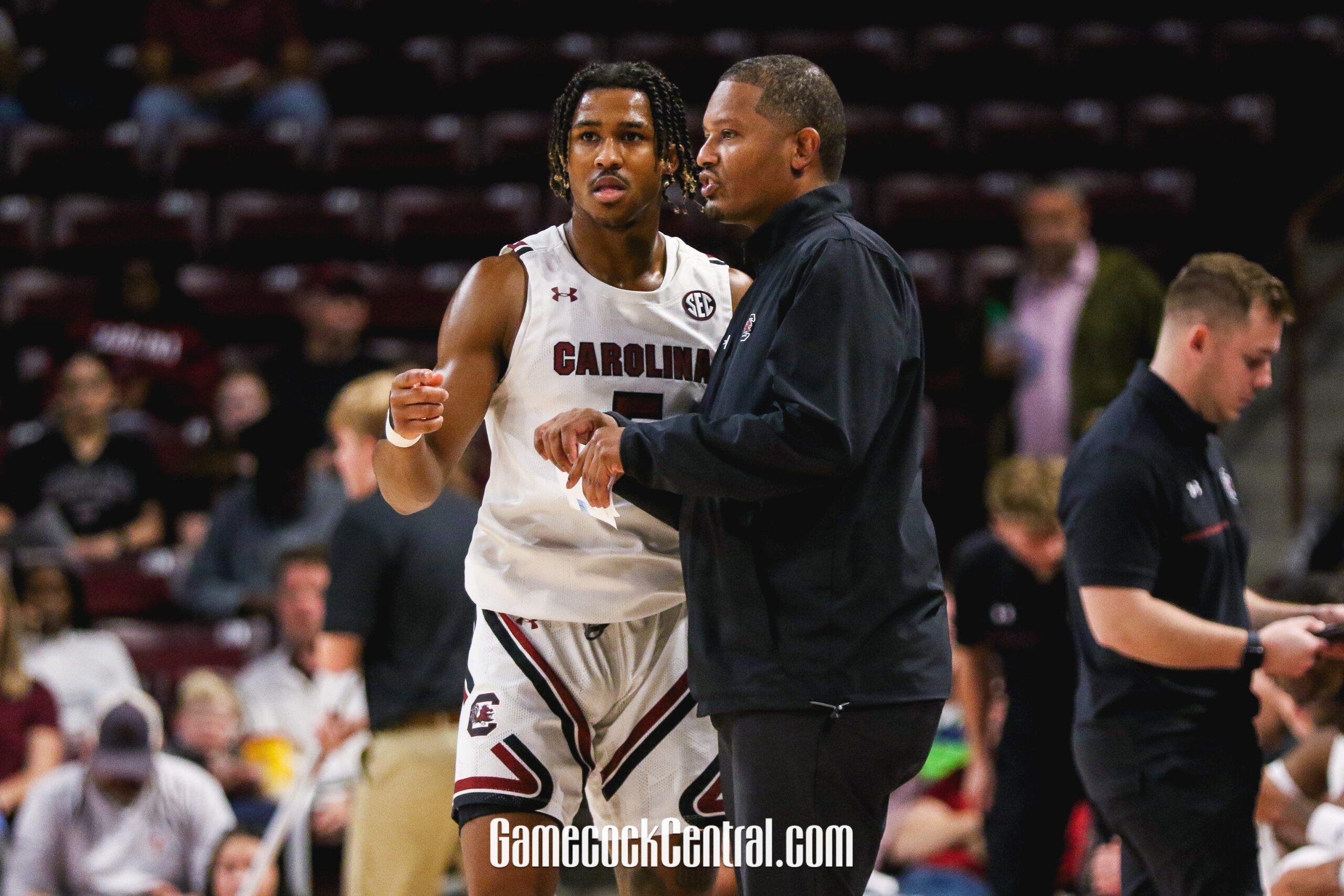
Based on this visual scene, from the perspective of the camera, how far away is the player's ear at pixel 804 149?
2816mm

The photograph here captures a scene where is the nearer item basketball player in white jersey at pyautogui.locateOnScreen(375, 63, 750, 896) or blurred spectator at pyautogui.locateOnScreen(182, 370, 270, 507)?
basketball player in white jersey at pyautogui.locateOnScreen(375, 63, 750, 896)

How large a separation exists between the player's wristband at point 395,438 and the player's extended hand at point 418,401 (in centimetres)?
4

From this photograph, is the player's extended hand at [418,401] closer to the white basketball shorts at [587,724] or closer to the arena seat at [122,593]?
the white basketball shorts at [587,724]

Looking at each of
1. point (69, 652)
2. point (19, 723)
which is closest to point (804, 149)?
point (19, 723)

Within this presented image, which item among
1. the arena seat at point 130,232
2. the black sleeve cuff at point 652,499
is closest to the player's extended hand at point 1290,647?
the black sleeve cuff at point 652,499

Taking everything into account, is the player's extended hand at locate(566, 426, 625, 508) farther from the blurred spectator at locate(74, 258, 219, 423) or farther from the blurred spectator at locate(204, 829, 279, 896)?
the blurred spectator at locate(74, 258, 219, 423)

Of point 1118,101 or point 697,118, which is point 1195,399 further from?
point 1118,101

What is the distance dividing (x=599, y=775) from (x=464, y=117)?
25.5 ft

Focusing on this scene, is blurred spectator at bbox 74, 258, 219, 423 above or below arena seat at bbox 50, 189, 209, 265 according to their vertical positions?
below

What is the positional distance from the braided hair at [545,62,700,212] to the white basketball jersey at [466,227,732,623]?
0.72 feet

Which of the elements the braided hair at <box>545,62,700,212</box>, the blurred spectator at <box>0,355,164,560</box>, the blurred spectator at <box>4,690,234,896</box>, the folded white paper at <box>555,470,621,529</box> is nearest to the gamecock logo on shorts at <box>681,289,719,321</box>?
the braided hair at <box>545,62,700,212</box>

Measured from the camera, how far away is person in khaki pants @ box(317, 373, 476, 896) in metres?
4.32

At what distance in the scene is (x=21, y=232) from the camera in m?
9.78

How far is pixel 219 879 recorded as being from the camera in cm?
552
